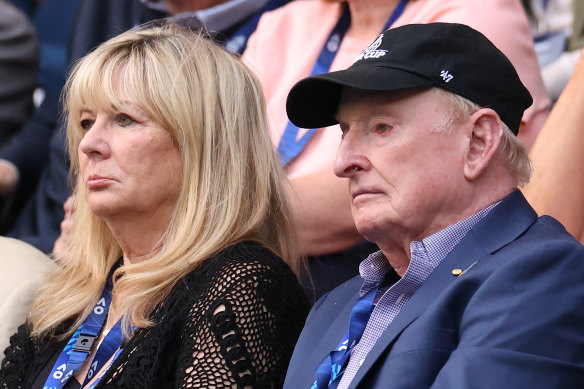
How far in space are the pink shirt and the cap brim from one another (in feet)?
2.34

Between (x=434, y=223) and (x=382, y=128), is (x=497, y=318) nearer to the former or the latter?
(x=434, y=223)

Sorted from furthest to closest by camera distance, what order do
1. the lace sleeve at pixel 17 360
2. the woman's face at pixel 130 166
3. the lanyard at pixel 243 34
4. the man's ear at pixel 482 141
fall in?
the lanyard at pixel 243 34 < the lace sleeve at pixel 17 360 < the woman's face at pixel 130 166 < the man's ear at pixel 482 141

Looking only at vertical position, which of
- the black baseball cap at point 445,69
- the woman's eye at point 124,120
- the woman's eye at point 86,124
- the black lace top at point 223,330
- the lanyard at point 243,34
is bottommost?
the black lace top at point 223,330

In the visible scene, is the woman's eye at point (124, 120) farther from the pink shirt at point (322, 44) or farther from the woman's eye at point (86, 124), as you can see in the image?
the pink shirt at point (322, 44)

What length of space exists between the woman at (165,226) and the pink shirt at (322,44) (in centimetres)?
38

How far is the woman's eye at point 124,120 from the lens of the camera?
2.76 m

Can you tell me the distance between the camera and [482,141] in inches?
81.8

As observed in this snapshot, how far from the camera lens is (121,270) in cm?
276

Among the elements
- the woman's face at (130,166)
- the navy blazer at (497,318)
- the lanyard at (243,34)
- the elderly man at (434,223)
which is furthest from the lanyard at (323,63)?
the navy blazer at (497,318)

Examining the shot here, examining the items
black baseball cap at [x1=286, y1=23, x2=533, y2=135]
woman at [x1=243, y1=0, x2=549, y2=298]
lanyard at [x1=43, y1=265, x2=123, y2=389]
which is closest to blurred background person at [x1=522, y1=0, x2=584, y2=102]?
woman at [x1=243, y1=0, x2=549, y2=298]

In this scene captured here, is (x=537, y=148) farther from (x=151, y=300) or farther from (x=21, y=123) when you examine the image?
(x=21, y=123)

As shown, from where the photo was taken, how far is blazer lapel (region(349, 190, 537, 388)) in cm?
194

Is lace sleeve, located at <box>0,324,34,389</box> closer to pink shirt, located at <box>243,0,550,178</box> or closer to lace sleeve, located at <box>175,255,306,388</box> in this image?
lace sleeve, located at <box>175,255,306,388</box>

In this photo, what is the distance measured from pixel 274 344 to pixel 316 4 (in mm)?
1616
